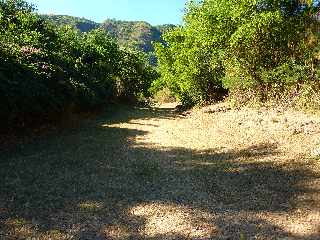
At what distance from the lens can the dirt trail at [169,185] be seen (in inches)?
360

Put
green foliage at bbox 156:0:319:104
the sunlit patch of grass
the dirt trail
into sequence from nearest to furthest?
the sunlit patch of grass < the dirt trail < green foliage at bbox 156:0:319:104

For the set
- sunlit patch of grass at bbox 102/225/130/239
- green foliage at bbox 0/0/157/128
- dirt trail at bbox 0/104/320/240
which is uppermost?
green foliage at bbox 0/0/157/128

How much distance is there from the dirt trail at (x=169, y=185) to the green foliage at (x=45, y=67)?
157 cm

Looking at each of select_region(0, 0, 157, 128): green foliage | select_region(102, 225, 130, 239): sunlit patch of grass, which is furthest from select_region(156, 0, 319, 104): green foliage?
select_region(102, 225, 130, 239): sunlit patch of grass

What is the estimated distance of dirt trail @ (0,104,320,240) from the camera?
915 centimetres

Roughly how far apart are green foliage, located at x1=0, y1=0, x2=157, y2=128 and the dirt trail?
5.15 feet

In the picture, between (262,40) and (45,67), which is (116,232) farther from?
Answer: (262,40)

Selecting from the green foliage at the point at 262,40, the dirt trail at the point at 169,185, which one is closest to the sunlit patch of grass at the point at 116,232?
the dirt trail at the point at 169,185

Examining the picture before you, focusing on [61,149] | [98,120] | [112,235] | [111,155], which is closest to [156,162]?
[111,155]

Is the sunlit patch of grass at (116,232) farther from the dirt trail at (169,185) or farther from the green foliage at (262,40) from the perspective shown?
the green foliage at (262,40)

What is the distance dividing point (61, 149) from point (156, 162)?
378 cm

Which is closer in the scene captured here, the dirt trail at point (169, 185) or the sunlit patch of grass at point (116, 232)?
the sunlit patch of grass at point (116, 232)

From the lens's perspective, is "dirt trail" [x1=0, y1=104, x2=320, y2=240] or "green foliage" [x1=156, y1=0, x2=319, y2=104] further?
"green foliage" [x1=156, y1=0, x2=319, y2=104]

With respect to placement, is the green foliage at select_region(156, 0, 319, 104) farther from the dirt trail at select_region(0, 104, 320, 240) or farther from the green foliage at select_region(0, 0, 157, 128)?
the green foliage at select_region(0, 0, 157, 128)
